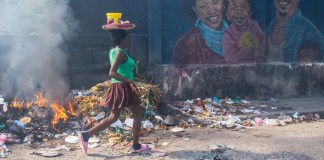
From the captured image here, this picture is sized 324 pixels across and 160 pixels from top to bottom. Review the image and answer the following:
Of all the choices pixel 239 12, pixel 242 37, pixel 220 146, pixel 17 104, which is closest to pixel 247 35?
pixel 242 37

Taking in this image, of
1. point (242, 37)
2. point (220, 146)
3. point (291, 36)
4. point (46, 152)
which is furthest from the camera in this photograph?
point (291, 36)

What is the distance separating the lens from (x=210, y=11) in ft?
27.7

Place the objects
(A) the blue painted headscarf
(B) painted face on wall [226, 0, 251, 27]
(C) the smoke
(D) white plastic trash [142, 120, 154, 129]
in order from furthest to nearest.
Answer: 1. (B) painted face on wall [226, 0, 251, 27]
2. (A) the blue painted headscarf
3. (C) the smoke
4. (D) white plastic trash [142, 120, 154, 129]

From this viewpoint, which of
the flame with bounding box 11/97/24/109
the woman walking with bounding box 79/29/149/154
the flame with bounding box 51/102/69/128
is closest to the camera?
the woman walking with bounding box 79/29/149/154

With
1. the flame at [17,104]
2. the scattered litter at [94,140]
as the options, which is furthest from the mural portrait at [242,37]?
the flame at [17,104]

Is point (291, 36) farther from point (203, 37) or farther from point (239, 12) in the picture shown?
point (203, 37)

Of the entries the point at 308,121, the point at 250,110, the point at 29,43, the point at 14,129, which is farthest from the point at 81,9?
the point at 308,121

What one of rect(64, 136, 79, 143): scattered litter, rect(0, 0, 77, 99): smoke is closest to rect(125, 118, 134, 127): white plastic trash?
rect(64, 136, 79, 143): scattered litter

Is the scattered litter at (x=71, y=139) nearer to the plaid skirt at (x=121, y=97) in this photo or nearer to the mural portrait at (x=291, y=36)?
the plaid skirt at (x=121, y=97)

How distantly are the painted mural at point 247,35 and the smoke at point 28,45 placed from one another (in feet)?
8.38

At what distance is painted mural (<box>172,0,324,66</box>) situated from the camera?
27.6 ft

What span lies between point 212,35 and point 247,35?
32.9 inches

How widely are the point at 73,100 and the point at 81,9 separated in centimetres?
186

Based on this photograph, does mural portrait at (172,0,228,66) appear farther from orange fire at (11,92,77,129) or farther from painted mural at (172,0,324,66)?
orange fire at (11,92,77,129)
